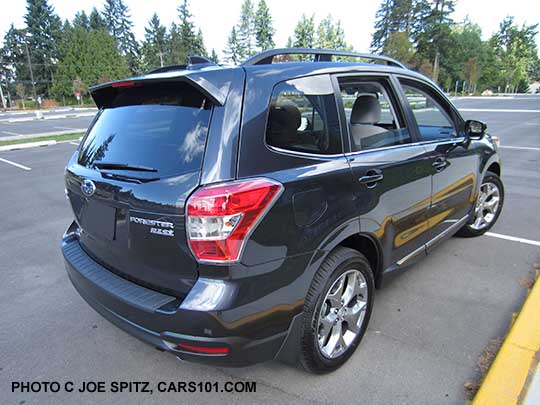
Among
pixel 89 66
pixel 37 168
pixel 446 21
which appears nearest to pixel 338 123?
pixel 37 168

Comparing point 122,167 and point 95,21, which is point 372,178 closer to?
point 122,167

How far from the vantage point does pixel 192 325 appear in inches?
68.7

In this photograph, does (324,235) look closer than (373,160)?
Yes

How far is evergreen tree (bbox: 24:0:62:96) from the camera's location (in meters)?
63.9

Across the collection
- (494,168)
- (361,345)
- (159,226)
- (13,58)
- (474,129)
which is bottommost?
(361,345)

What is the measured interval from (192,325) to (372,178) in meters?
1.39

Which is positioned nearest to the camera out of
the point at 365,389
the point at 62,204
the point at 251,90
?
the point at 251,90

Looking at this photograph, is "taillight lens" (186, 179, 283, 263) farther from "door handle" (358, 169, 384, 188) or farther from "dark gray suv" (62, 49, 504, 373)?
"door handle" (358, 169, 384, 188)

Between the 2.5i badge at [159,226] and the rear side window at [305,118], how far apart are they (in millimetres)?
649

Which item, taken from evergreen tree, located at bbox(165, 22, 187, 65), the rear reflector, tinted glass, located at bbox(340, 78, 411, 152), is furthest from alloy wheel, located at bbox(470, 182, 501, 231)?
evergreen tree, located at bbox(165, 22, 187, 65)

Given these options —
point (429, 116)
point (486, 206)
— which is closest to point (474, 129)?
point (429, 116)

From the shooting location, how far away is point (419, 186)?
2861 mm

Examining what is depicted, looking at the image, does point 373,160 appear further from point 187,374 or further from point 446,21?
point 446,21

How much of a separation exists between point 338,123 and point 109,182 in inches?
54.6
